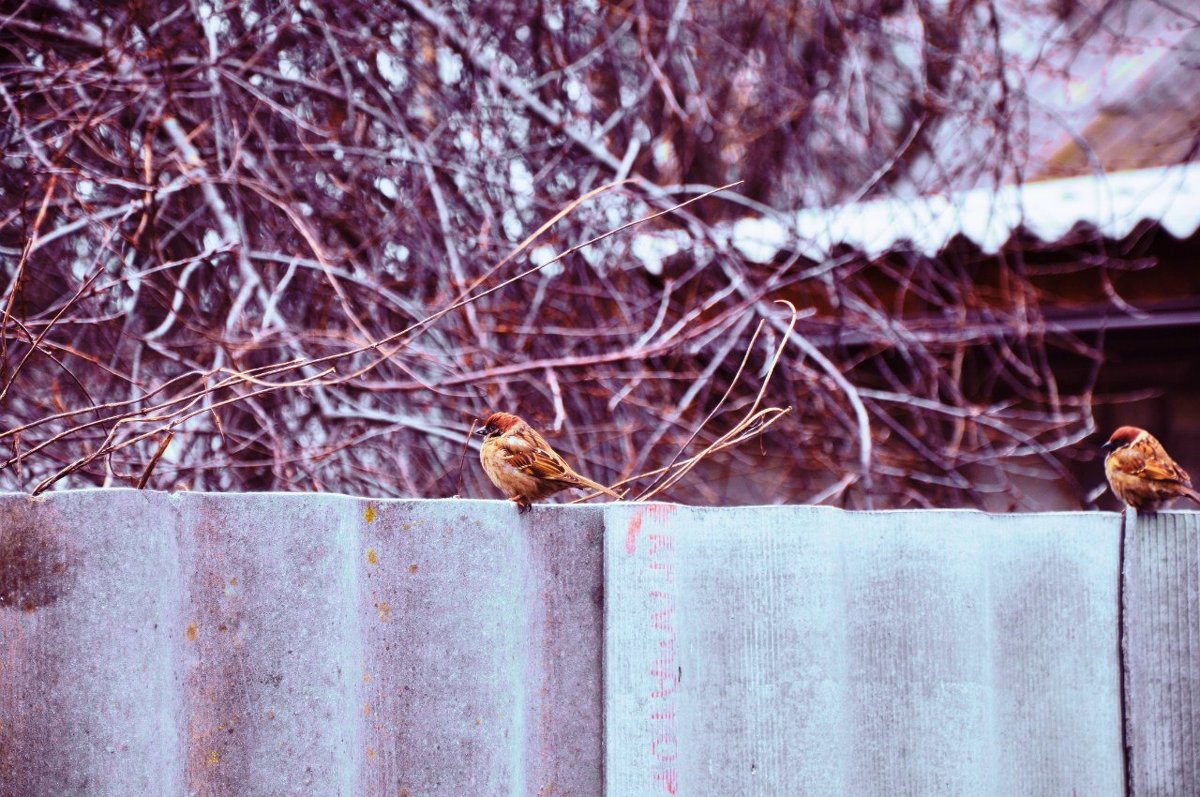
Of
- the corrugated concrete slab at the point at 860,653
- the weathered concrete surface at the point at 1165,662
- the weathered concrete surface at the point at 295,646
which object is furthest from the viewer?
the weathered concrete surface at the point at 1165,662

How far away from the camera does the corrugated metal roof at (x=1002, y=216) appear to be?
5.85 meters

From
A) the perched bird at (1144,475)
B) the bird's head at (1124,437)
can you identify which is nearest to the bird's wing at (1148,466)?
the perched bird at (1144,475)

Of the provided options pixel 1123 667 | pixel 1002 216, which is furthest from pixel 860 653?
pixel 1002 216

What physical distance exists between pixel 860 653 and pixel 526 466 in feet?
4.14

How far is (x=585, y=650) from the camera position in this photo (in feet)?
6.77

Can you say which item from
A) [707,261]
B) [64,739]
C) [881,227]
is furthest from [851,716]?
[881,227]

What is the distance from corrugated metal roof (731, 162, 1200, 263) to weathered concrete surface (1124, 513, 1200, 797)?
3.41m

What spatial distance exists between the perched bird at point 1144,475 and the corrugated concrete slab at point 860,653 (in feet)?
3.86

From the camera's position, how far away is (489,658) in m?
1.95

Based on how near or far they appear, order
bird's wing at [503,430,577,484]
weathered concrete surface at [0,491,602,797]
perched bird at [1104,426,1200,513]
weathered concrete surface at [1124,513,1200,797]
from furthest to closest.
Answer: perched bird at [1104,426,1200,513]
bird's wing at [503,430,577,484]
weathered concrete surface at [1124,513,1200,797]
weathered concrete surface at [0,491,602,797]

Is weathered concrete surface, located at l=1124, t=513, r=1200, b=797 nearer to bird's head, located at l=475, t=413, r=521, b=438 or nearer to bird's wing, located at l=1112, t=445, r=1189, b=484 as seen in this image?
bird's wing, located at l=1112, t=445, r=1189, b=484

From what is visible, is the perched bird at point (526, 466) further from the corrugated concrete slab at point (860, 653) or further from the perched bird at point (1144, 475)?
the perched bird at point (1144, 475)

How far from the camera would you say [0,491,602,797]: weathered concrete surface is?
5.53 ft

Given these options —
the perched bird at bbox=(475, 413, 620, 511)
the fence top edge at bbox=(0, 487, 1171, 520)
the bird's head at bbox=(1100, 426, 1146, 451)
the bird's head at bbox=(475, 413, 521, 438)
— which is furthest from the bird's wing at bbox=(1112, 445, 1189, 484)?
the bird's head at bbox=(475, 413, 521, 438)
